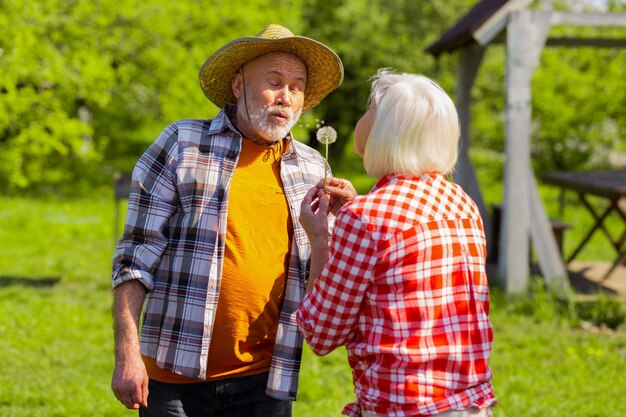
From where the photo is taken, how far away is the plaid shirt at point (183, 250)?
2.65 metres

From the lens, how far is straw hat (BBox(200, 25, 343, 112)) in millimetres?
2807

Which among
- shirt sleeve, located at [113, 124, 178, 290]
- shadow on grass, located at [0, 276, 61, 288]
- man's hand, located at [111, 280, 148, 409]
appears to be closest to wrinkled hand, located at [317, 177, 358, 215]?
shirt sleeve, located at [113, 124, 178, 290]

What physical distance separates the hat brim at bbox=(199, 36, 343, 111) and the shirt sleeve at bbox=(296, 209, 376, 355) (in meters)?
0.82

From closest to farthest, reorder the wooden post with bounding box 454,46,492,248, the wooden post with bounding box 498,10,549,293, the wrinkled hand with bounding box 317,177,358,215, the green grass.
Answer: the wrinkled hand with bounding box 317,177,358,215 < the green grass < the wooden post with bounding box 498,10,549,293 < the wooden post with bounding box 454,46,492,248

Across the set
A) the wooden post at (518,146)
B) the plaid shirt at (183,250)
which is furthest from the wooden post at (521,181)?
the plaid shirt at (183,250)

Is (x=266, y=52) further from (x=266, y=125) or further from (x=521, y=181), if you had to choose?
(x=521, y=181)

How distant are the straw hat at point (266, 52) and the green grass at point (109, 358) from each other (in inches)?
111

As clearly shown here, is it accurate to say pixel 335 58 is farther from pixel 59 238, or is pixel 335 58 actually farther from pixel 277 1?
pixel 277 1

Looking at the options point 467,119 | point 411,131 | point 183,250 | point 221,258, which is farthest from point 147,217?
point 467,119

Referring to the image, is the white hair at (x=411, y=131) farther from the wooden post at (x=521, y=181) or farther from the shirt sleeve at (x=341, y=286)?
the wooden post at (x=521, y=181)

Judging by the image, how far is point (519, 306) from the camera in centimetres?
803

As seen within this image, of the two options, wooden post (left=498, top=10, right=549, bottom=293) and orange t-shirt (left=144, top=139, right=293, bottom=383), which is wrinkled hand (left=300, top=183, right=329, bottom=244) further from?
wooden post (left=498, top=10, right=549, bottom=293)

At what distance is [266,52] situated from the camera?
2.88 m

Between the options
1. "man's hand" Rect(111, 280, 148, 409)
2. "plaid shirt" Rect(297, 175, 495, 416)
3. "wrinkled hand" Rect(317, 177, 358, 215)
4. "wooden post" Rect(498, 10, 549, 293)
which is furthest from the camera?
"wooden post" Rect(498, 10, 549, 293)
